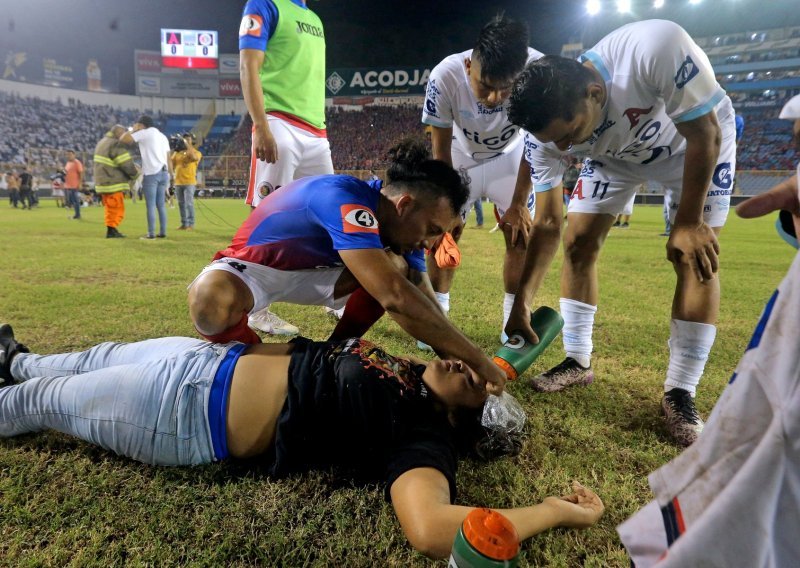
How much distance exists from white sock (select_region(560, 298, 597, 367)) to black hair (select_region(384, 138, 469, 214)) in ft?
3.48

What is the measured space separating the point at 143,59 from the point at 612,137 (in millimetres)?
48153

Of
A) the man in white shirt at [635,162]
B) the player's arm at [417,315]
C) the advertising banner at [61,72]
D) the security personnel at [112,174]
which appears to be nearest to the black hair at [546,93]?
the man in white shirt at [635,162]

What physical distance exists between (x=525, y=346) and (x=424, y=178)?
97cm

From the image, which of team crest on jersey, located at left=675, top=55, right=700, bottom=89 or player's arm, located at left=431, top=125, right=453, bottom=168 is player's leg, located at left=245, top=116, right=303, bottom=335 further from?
team crest on jersey, located at left=675, top=55, right=700, bottom=89

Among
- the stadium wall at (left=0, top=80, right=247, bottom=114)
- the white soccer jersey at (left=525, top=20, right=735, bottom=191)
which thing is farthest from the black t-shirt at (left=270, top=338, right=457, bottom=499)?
the stadium wall at (left=0, top=80, right=247, bottom=114)

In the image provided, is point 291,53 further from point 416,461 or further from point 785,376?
point 785,376

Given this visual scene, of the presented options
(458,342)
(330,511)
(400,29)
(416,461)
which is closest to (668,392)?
(458,342)

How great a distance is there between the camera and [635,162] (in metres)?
2.41

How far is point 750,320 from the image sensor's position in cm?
377

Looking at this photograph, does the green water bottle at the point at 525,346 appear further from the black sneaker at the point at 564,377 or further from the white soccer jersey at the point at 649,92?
the white soccer jersey at the point at 649,92

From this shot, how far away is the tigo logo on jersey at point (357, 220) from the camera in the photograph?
1.78 metres

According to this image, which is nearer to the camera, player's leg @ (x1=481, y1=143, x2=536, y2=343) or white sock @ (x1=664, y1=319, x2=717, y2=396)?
white sock @ (x1=664, y1=319, x2=717, y2=396)

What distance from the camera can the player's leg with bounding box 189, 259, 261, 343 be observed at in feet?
6.89

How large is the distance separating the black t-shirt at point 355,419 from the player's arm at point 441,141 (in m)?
1.97
